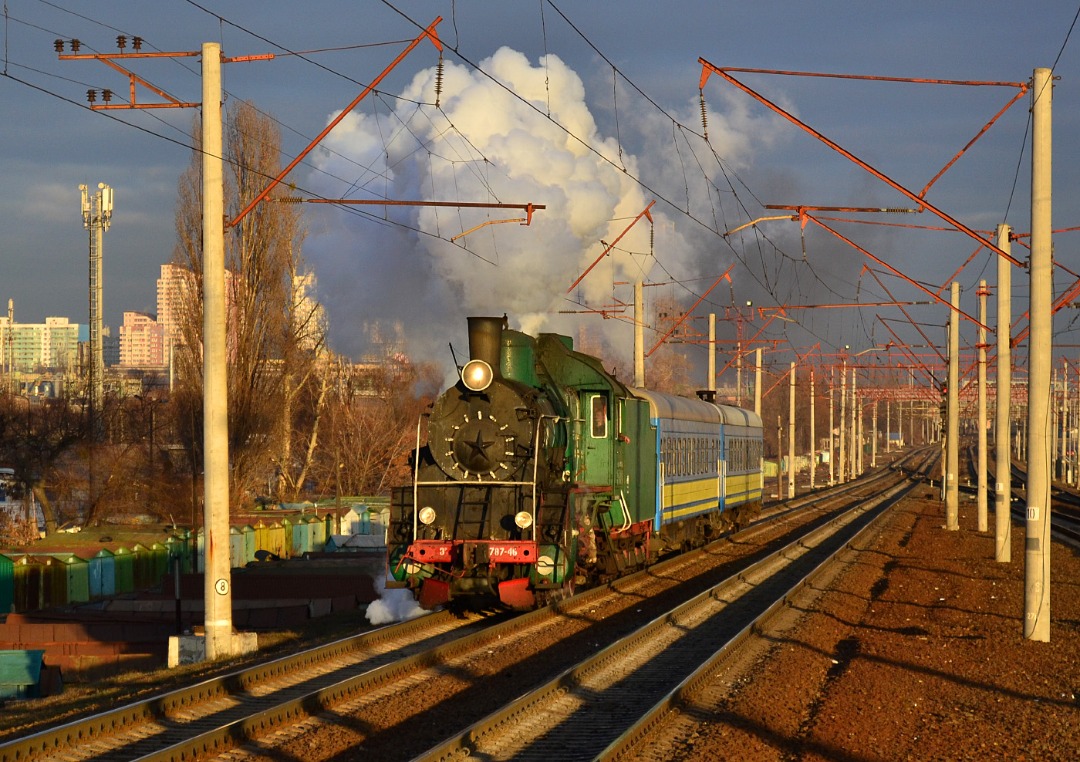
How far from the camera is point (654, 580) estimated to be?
79.3ft

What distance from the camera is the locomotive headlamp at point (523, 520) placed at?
16719 millimetres

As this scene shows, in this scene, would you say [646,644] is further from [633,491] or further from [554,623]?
[633,491]

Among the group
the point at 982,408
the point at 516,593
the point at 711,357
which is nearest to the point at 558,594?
the point at 516,593

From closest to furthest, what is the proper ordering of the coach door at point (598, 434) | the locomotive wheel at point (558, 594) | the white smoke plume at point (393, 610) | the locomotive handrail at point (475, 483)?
the locomotive handrail at point (475, 483)
the locomotive wheel at point (558, 594)
the white smoke plume at point (393, 610)
the coach door at point (598, 434)

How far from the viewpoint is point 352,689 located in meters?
12.5

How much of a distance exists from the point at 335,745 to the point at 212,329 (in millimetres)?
7607

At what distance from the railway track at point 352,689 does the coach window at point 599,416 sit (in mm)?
2659

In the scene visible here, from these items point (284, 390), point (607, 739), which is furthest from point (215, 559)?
point (284, 390)

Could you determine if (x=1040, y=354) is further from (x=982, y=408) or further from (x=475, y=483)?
(x=982, y=408)

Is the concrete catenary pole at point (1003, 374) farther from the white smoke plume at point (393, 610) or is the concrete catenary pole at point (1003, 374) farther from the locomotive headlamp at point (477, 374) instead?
the white smoke plume at point (393, 610)

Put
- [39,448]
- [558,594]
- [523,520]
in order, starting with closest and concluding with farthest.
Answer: [523,520]
[558,594]
[39,448]

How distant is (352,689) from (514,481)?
17.3 ft

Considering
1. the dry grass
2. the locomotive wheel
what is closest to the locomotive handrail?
the locomotive wheel

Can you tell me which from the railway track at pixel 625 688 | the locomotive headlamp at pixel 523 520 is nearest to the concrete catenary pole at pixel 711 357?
the railway track at pixel 625 688
